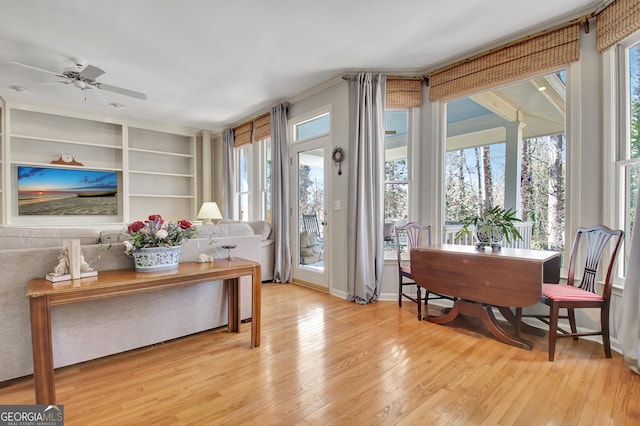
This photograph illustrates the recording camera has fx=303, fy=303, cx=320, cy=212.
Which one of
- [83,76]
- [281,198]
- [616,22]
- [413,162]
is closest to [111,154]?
[83,76]

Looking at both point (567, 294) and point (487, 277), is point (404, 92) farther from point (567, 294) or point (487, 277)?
point (567, 294)

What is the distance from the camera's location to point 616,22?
6.89ft

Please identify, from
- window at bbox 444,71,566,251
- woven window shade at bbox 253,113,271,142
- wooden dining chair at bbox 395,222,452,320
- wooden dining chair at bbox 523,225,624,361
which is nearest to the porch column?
window at bbox 444,71,566,251

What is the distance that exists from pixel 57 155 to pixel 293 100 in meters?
3.70

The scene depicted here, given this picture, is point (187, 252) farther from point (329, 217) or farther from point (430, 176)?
point (430, 176)

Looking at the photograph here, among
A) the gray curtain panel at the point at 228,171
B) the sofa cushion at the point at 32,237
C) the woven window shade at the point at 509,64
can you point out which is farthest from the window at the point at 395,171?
the gray curtain panel at the point at 228,171

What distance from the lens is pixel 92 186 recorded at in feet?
Answer: 15.7

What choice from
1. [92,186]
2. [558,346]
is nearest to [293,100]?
[92,186]

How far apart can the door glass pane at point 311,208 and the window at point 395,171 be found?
→ 2.70ft

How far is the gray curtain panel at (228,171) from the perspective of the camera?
5426 mm

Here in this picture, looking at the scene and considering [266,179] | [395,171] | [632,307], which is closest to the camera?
[632,307]

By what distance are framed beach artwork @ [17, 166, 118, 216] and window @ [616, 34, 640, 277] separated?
20.3 ft

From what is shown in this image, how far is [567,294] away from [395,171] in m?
1.92

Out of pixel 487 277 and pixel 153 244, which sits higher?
pixel 153 244
